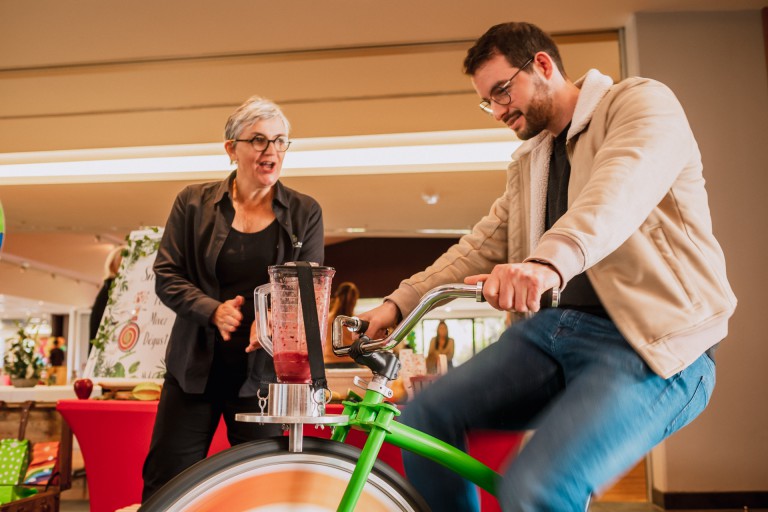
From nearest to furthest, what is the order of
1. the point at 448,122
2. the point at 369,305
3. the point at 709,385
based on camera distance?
1. the point at 709,385
2. the point at 448,122
3. the point at 369,305

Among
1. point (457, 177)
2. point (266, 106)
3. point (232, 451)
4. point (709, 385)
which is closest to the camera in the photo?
point (232, 451)

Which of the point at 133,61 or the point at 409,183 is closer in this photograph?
the point at 133,61

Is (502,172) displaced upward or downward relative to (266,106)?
upward

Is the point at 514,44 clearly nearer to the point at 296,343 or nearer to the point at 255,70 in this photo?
the point at 296,343

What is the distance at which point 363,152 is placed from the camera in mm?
7152

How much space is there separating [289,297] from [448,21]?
3618 mm

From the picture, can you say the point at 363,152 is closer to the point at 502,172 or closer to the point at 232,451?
the point at 502,172

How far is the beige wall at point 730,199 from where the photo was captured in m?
3.97

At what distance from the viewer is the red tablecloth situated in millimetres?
2391

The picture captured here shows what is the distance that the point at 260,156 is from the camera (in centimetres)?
200

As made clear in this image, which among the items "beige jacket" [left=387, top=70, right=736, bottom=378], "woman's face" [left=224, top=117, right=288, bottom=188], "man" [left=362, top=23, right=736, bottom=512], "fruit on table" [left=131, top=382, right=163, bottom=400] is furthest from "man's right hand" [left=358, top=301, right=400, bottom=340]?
"fruit on table" [left=131, top=382, right=163, bottom=400]

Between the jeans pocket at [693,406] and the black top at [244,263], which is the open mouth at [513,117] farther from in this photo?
the black top at [244,263]

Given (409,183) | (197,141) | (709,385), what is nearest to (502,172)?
(409,183)

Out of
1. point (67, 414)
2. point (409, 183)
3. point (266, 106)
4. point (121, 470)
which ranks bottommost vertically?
point (121, 470)
